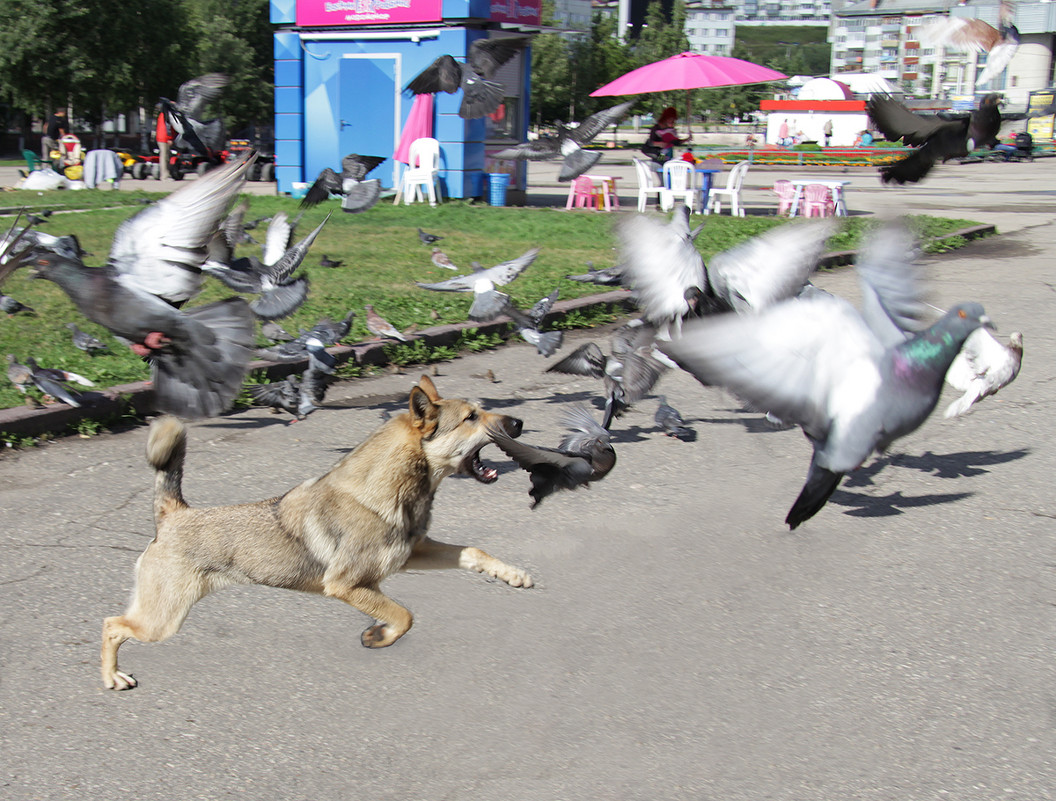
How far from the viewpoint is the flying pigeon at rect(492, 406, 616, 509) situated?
13.1 ft

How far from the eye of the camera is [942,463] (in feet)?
21.3

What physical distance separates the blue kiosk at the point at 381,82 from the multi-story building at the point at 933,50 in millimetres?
6365

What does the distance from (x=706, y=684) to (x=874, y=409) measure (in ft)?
3.83

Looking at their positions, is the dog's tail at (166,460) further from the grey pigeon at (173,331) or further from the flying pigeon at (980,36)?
the flying pigeon at (980,36)

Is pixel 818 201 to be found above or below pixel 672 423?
above

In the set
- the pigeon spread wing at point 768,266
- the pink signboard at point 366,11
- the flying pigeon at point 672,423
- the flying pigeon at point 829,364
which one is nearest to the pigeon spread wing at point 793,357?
the flying pigeon at point 829,364

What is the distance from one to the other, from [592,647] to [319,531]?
1.16 meters

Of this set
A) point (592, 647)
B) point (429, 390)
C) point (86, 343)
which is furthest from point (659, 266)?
point (86, 343)

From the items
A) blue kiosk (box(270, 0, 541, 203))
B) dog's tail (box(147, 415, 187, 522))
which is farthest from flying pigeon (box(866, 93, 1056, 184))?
blue kiosk (box(270, 0, 541, 203))

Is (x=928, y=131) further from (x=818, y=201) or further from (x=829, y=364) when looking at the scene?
(x=818, y=201)

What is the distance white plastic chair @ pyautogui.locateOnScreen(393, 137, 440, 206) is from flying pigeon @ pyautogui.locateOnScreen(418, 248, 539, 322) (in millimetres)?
10758

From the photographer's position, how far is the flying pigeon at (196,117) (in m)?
9.60

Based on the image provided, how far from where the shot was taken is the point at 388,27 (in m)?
19.3

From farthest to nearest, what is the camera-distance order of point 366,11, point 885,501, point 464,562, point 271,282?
point 366,11 < point 271,282 < point 885,501 < point 464,562
